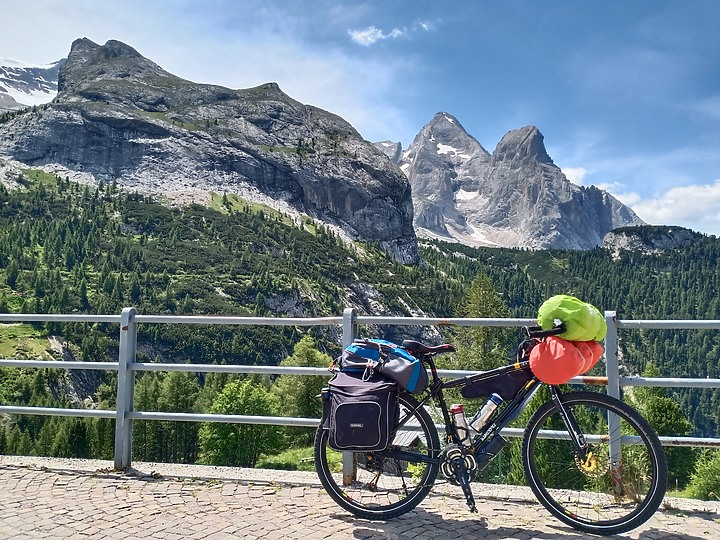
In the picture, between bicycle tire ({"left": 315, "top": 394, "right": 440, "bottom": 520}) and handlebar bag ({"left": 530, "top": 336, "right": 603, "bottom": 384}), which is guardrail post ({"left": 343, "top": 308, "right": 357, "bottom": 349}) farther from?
handlebar bag ({"left": 530, "top": 336, "right": 603, "bottom": 384})

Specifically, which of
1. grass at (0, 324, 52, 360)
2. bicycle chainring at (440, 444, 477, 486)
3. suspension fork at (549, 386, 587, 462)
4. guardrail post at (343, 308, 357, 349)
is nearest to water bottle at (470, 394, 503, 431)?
bicycle chainring at (440, 444, 477, 486)

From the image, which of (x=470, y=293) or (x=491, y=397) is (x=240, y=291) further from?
(x=491, y=397)

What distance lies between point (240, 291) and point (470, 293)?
139m

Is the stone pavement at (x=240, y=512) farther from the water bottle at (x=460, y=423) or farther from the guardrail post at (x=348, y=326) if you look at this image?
the guardrail post at (x=348, y=326)

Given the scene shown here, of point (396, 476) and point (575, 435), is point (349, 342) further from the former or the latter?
point (575, 435)

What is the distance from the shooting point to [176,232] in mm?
195500

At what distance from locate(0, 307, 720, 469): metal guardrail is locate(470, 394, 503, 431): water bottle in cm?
40

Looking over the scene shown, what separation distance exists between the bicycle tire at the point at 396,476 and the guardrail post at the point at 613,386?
1.52 metres

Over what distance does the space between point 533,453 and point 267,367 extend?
274 cm

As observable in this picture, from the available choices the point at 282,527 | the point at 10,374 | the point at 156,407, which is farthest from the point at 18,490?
the point at 10,374

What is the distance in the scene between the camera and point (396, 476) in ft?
16.0

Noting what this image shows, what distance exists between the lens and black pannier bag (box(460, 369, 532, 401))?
4.53 meters

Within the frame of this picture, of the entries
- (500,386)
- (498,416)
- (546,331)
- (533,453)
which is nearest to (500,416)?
(498,416)

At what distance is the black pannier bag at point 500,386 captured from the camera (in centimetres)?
453
